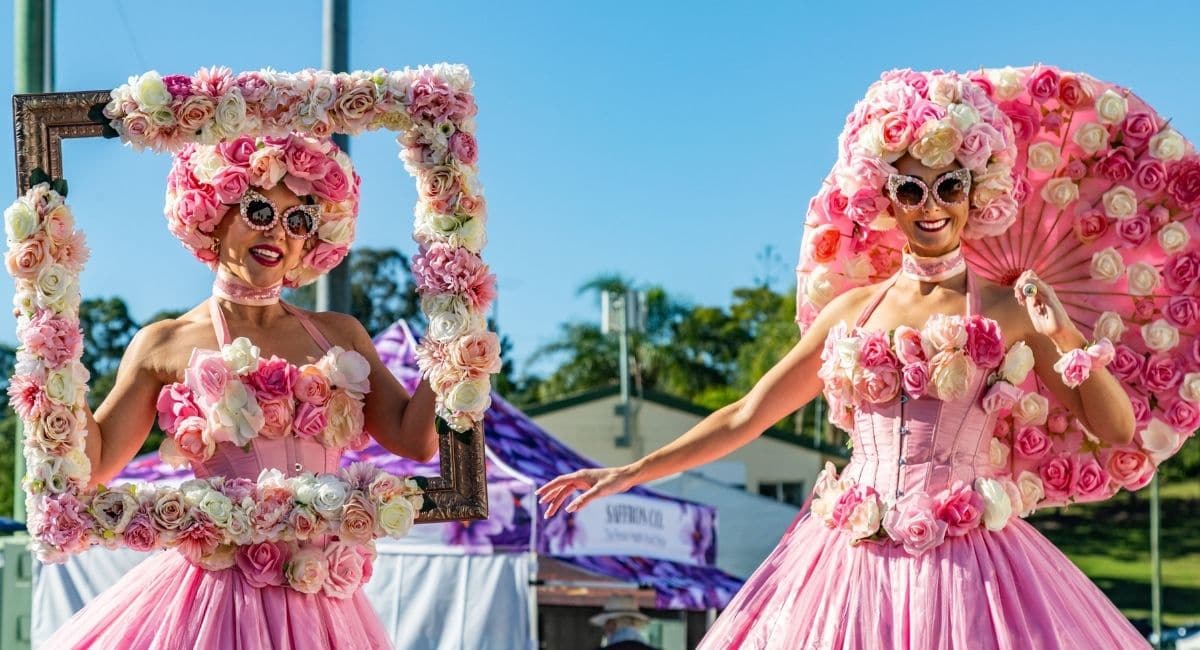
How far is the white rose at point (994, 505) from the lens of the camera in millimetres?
4336

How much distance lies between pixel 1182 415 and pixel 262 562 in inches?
103

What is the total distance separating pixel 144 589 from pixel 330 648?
51cm

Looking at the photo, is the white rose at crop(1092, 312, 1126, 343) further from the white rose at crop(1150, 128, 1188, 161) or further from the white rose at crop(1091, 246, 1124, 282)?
the white rose at crop(1150, 128, 1188, 161)

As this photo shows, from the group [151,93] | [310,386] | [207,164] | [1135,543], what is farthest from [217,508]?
[1135,543]

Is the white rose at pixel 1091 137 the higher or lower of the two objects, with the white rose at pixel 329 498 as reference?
higher

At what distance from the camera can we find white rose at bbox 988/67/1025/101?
4.86 m

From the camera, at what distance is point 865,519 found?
173 inches

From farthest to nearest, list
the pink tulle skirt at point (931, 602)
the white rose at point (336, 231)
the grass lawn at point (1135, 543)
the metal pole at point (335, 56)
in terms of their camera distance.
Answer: the grass lawn at point (1135, 543) → the metal pole at point (335, 56) → the white rose at point (336, 231) → the pink tulle skirt at point (931, 602)

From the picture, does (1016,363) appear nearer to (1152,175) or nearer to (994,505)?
(994,505)

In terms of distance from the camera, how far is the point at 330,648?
14.1 ft

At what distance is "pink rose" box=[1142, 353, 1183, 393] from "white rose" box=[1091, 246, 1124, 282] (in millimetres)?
266

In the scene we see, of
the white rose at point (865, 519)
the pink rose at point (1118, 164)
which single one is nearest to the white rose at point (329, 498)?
the white rose at point (865, 519)

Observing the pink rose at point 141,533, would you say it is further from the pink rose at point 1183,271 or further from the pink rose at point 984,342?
the pink rose at point 1183,271

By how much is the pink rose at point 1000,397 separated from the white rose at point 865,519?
1.30 feet
